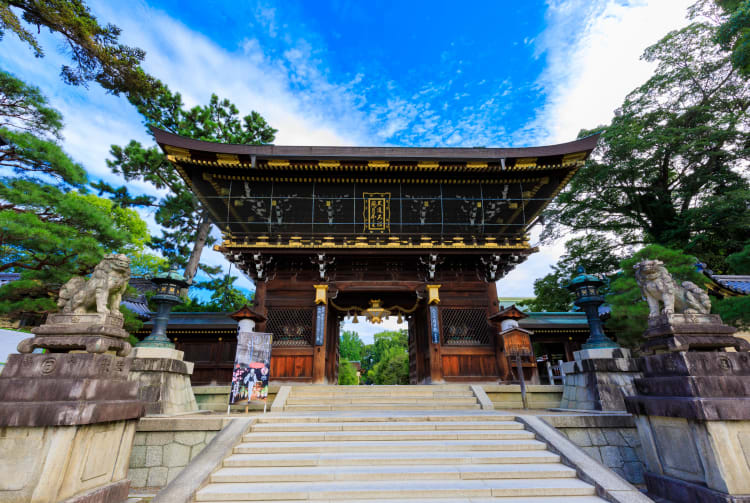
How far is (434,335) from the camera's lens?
12.1 meters

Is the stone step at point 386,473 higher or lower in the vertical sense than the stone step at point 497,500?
higher

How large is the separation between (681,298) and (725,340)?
30.6 inches

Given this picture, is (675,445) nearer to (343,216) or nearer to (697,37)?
(343,216)

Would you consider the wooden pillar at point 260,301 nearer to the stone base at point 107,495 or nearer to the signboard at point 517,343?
the stone base at point 107,495

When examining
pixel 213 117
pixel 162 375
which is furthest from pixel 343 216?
pixel 213 117

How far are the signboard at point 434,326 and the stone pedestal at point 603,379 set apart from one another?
15.4 ft

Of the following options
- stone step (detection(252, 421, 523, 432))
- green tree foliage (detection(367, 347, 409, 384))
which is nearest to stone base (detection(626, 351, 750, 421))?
stone step (detection(252, 421, 523, 432))

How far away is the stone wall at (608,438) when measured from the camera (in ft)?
19.3

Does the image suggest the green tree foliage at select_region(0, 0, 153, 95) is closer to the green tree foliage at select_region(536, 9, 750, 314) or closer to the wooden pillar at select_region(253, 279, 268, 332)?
the wooden pillar at select_region(253, 279, 268, 332)

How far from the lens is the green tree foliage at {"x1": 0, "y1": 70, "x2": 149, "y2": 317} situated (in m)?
9.55

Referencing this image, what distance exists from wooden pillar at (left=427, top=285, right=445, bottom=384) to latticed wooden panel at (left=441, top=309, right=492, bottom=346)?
0.43 m

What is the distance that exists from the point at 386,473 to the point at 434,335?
7848 mm

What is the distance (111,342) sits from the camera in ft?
16.1

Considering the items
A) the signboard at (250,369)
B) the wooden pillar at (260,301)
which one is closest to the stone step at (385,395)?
the signboard at (250,369)
